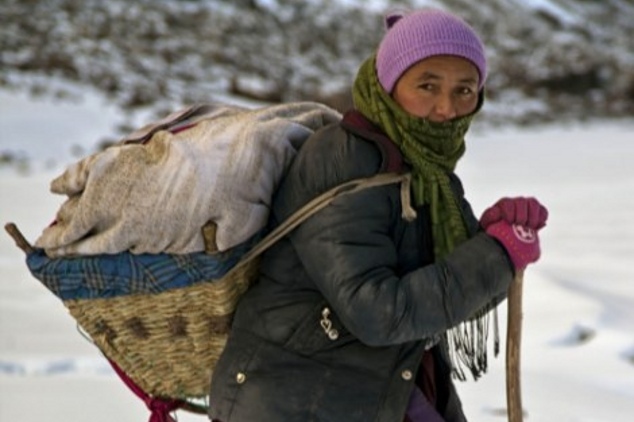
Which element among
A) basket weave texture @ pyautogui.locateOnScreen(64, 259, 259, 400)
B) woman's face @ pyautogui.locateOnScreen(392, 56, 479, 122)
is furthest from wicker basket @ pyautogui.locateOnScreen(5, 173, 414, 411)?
woman's face @ pyautogui.locateOnScreen(392, 56, 479, 122)

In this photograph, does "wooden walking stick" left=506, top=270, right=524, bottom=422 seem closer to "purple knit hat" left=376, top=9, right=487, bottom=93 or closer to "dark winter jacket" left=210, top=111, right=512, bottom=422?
"dark winter jacket" left=210, top=111, right=512, bottom=422

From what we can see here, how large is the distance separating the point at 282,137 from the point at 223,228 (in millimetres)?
218

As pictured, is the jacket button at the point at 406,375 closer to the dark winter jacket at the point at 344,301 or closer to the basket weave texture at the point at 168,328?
the dark winter jacket at the point at 344,301

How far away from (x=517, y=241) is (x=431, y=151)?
8.2 inches

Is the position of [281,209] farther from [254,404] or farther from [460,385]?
[460,385]

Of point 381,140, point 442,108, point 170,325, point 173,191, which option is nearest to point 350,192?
point 381,140

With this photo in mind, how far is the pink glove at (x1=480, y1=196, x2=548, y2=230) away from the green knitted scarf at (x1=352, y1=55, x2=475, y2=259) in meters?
0.08

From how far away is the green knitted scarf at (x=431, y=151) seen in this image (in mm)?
1966

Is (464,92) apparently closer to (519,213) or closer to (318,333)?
(519,213)

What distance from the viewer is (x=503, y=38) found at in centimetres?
2666

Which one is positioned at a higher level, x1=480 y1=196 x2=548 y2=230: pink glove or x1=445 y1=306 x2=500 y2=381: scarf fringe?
x1=480 y1=196 x2=548 y2=230: pink glove

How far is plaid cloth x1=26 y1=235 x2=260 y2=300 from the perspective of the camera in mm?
2035

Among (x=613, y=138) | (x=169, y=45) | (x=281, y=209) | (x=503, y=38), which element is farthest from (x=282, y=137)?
(x=503, y=38)

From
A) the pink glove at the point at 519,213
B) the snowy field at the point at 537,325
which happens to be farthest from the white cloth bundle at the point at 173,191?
the snowy field at the point at 537,325
